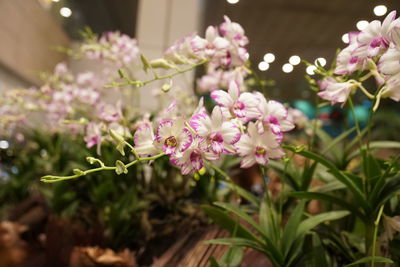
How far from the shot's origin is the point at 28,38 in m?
2.40

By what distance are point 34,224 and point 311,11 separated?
157 cm

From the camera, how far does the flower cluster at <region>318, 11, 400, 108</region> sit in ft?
1.63

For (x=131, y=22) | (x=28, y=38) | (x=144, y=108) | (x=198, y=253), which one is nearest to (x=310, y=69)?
(x=198, y=253)

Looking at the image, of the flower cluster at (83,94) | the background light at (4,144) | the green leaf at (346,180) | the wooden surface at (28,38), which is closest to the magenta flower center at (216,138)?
the green leaf at (346,180)

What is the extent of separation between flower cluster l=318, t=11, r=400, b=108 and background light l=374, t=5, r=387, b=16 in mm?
100

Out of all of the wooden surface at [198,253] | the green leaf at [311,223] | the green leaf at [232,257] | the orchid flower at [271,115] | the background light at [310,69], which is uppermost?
the background light at [310,69]

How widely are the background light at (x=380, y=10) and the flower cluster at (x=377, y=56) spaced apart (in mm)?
100

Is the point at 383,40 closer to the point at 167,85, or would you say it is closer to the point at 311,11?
the point at 167,85

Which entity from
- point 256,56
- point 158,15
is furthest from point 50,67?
point 256,56

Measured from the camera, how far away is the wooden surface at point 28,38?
6.82 feet

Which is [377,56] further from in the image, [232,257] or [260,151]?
[232,257]

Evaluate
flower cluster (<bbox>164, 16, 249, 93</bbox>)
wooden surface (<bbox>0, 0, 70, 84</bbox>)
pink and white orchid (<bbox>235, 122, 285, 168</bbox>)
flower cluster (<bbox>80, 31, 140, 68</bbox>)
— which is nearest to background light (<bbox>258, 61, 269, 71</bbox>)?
flower cluster (<bbox>164, 16, 249, 93</bbox>)

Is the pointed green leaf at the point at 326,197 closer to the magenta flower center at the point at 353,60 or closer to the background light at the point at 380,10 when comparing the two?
the magenta flower center at the point at 353,60

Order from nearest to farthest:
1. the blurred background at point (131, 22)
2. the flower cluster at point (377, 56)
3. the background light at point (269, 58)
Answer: the flower cluster at point (377, 56) < the background light at point (269, 58) < the blurred background at point (131, 22)
